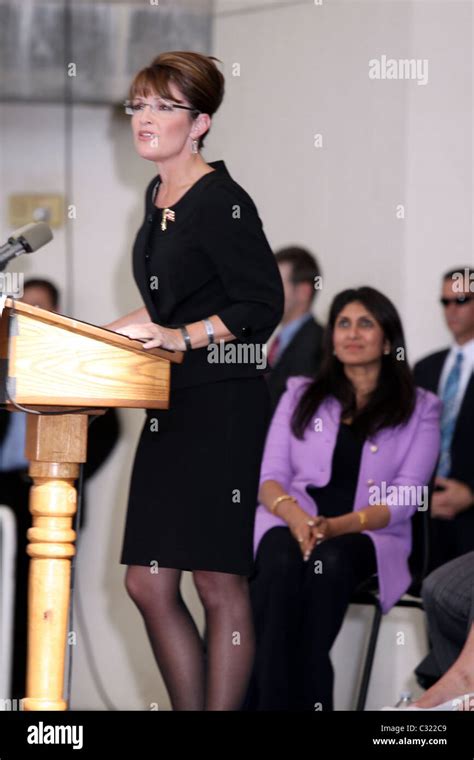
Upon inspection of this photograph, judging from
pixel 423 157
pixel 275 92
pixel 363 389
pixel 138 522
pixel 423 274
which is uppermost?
pixel 275 92

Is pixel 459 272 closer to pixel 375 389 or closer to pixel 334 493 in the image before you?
pixel 375 389

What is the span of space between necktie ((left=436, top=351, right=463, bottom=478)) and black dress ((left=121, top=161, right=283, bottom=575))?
1.69 meters

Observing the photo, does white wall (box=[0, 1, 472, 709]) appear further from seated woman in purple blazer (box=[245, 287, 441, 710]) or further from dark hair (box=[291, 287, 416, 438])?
dark hair (box=[291, 287, 416, 438])

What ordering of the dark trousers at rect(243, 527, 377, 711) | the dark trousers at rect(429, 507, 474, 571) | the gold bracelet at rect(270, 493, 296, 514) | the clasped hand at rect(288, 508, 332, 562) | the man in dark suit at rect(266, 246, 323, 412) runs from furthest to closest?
the man in dark suit at rect(266, 246, 323, 412), the dark trousers at rect(429, 507, 474, 571), the gold bracelet at rect(270, 493, 296, 514), the clasped hand at rect(288, 508, 332, 562), the dark trousers at rect(243, 527, 377, 711)

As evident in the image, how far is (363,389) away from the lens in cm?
383

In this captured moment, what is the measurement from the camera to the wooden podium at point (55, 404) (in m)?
2.15

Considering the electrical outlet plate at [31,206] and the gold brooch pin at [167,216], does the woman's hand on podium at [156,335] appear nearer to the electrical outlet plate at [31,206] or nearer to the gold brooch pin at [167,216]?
the gold brooch pin at [167,216]

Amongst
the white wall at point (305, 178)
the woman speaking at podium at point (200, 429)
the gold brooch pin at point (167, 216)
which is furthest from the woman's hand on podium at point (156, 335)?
the white wall at point (305, 178)

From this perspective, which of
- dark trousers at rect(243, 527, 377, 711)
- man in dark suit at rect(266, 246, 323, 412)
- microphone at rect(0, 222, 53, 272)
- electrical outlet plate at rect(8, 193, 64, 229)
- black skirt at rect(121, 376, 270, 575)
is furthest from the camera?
electrical outlet plate at rect(8, 193, 64, 229)

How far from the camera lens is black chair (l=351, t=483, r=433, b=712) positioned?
11.7 feet

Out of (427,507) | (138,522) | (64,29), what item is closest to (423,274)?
(427,507)

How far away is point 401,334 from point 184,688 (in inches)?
63.1

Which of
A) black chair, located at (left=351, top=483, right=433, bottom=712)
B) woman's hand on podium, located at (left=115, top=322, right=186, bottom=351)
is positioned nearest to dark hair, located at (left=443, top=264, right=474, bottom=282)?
black chair, located at (left=351, top=483, right=433, bottom=712)

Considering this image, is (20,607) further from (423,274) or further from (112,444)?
(423,274)
